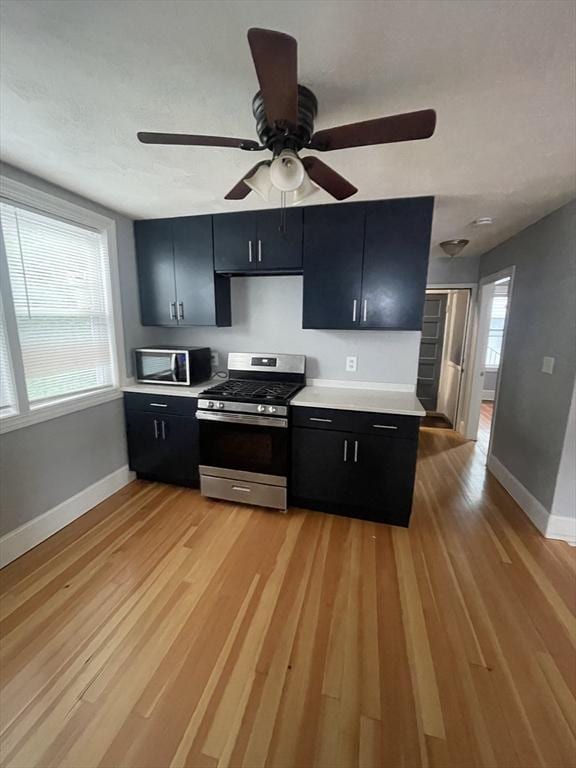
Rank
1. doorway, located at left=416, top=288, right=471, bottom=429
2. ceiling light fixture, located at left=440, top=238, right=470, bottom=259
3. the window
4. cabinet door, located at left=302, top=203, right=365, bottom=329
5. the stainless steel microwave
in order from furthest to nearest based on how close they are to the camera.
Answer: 1. the window
2. doorway, located at left=416, top=288, right=471, bottom=429
3. ceiling light fixture, located at left=440, top=238, right=470, bottom=259
4. the stainless steel microwave
5. cabinet door, located at left=302, top=203, right=365, bottom=329

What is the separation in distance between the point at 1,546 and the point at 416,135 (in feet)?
9.65

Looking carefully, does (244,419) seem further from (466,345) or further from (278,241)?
(466,345)

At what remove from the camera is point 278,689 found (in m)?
1.31

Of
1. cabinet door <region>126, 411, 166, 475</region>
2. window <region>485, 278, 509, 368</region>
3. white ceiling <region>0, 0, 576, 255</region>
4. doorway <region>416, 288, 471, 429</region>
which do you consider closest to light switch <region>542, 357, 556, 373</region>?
white ceiling <region>0, 0, 576, 255</region>

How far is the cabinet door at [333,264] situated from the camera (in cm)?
231

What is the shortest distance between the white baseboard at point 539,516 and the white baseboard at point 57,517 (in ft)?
11.3

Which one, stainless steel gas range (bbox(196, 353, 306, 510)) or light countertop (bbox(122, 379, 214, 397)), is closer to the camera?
stainless steel gas range (bbox(196, 353, 306, 510))

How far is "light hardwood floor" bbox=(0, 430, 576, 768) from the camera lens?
3.76 feet

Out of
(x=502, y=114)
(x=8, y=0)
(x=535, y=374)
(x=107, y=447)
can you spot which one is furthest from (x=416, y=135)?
(x=107, y=447)

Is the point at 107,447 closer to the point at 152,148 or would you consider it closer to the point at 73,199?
the point at 73,199

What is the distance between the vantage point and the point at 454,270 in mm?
4035

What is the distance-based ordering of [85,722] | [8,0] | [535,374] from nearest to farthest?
[8,0] < [85,722] < [535,374]

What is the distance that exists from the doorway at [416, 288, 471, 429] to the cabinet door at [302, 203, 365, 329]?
2.51 m

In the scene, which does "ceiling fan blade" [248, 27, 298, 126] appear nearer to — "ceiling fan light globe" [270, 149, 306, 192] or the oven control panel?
"ceiling fan light globe" [270, 149, 306, 192]
